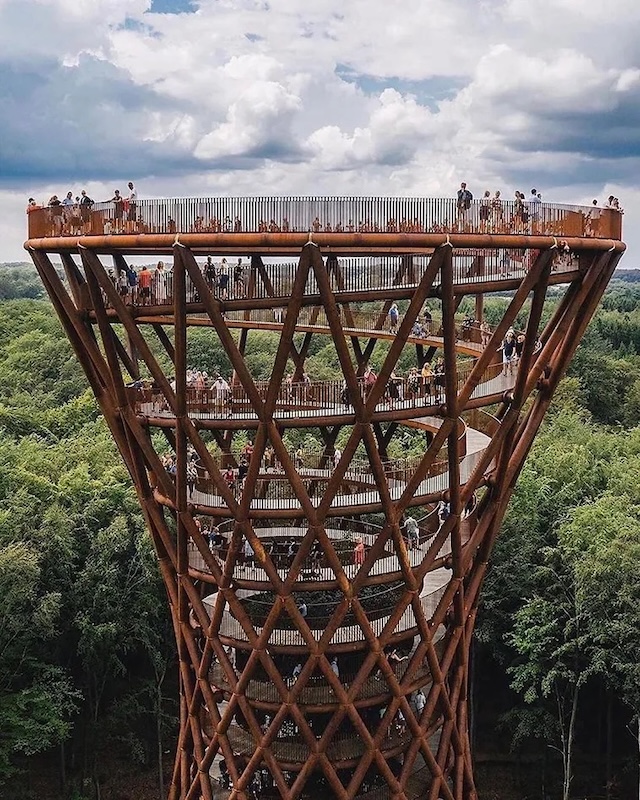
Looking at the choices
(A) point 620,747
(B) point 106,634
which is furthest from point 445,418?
(A) point 620,747

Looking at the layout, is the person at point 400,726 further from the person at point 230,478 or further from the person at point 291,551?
the person at point 230,478

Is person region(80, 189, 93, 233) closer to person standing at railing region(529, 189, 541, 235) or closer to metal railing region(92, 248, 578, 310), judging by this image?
metal railing region(92, 248, 578, 310)

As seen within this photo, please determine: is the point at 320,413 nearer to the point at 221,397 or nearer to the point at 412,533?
the point at 221,397

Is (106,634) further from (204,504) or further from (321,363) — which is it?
(321,363)

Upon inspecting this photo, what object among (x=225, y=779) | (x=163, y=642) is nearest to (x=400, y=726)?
(x=225, y=779)

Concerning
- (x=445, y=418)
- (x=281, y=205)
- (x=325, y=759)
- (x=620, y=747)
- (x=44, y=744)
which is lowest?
(x=620, y=747)
